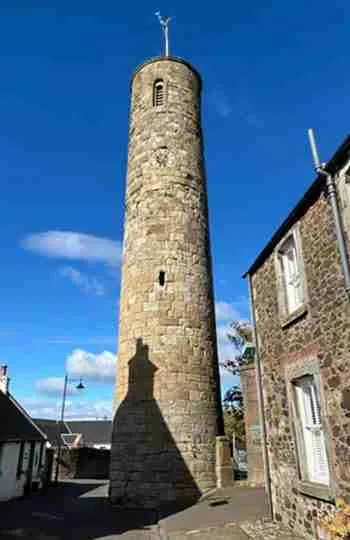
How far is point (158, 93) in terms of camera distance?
Result: 16.6m

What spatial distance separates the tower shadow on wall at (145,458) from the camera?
37.7 ft

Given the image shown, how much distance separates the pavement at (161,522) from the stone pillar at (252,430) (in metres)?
0.82

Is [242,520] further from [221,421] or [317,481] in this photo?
[221,421]

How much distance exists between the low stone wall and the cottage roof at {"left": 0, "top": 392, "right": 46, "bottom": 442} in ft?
29.3

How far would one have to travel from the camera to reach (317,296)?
6.62 m

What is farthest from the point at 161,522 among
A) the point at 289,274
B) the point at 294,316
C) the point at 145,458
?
the point at 289,274

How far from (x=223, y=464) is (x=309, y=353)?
695 cm

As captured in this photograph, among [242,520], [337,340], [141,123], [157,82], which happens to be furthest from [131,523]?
[157,82]

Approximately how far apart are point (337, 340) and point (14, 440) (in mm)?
16371

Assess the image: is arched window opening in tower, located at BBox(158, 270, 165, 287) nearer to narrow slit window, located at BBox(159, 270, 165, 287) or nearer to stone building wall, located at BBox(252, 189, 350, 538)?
narrow slit window, located at BBox(159, 270, 165, 287)

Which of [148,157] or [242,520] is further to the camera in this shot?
[148,157]

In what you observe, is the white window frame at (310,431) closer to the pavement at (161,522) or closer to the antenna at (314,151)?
the pavement at (161,522)

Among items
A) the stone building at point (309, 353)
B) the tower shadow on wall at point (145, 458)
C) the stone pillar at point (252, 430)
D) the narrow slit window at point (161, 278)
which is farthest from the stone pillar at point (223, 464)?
the narrow slit window at point (161, 278)

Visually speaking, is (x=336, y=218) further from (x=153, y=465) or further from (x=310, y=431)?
(x=153, y=465)
